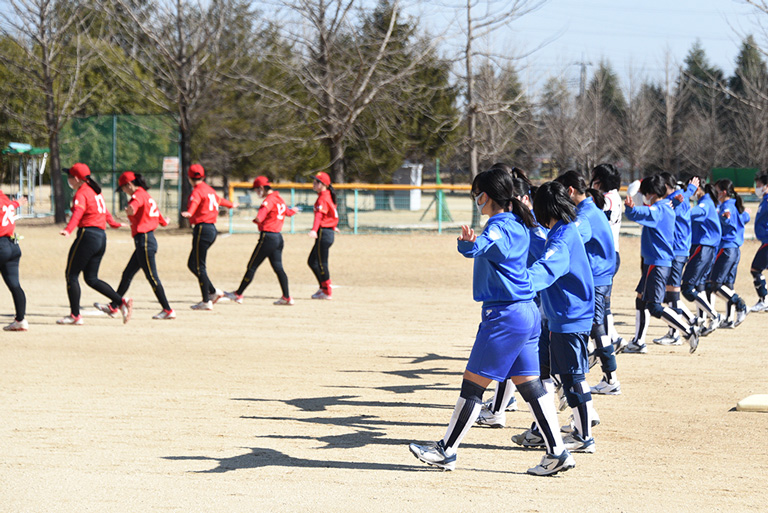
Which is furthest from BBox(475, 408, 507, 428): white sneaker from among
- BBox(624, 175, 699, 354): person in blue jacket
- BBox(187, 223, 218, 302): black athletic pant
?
BBox(187, 223, 218, 302): black athletic pant

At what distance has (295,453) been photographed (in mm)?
5461

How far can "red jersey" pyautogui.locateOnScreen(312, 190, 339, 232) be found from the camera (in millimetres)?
13141

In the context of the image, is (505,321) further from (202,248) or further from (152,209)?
(202,248)

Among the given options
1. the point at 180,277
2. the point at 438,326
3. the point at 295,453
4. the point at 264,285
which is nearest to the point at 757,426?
the point at 295,453

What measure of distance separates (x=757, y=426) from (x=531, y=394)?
226cm

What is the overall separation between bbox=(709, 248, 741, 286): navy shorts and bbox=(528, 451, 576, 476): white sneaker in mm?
6933

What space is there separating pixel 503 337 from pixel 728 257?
7.37 meters

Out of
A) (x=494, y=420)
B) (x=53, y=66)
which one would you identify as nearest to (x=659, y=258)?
(x=494, y=420)

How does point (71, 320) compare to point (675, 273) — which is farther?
point (71, 320)

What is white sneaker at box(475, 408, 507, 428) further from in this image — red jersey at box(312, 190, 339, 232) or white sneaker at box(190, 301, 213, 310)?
red jersey at box(312, 190, 339, 232)

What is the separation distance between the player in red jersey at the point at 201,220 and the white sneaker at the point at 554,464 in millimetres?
7991

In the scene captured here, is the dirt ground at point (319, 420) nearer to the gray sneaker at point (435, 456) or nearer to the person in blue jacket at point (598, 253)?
the gray sneaker at point (435, 456)

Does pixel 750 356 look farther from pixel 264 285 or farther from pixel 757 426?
pixel 264 285

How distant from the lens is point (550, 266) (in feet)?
16.0
